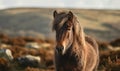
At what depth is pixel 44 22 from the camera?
86.6 metres

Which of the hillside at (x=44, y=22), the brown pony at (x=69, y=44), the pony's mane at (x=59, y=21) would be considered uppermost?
the pony's mane at (x=59, y=21)

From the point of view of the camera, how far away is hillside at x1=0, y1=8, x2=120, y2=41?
255 feet

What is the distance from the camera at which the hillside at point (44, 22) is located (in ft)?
255

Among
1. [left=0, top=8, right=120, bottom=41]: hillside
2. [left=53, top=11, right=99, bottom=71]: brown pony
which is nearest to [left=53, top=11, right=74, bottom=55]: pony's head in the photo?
[left=53, top=11, right=99, bottom=71]: brown pony

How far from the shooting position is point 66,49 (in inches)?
314

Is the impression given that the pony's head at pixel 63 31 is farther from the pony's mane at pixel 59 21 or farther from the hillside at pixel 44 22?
the hillside at pixel 44 22

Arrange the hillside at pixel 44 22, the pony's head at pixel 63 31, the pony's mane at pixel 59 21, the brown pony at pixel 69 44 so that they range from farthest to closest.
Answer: the hillside at pixel 44 22
the pony's mane at pixel 59 21
the brown pony at pixel 69 44
the pony's head at pixel 63 31

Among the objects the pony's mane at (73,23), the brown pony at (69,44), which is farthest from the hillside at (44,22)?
the pony's mane at (73,23)

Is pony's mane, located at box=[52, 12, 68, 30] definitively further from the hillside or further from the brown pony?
the hillside

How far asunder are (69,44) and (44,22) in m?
78.8

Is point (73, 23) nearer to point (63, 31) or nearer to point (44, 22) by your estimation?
point (63, 31)

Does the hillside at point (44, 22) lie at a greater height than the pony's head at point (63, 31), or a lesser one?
lesser

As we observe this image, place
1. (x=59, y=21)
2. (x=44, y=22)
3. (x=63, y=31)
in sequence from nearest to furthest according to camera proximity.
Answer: (x=63, y=31) → (x=59, y=21) → (x=44, y=22)

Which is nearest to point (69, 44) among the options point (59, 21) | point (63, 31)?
point (63, 31)
